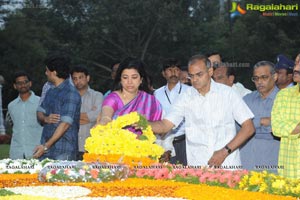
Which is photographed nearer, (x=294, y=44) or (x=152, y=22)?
(x=294, y=44)

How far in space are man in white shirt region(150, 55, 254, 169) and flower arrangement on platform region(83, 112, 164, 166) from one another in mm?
516

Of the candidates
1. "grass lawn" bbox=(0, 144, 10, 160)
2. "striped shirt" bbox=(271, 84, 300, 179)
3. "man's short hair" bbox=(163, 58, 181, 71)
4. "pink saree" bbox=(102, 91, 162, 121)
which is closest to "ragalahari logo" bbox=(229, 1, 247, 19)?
"grass lawn" bbox=(0, 144, 10, 160)

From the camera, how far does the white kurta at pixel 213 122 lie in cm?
643

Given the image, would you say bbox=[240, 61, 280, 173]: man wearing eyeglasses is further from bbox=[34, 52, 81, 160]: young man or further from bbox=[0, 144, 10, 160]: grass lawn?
bbox=[0, 144, 10, 160]: grass lawn

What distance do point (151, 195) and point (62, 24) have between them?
43.7 metres

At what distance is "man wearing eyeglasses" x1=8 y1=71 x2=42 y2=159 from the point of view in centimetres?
919

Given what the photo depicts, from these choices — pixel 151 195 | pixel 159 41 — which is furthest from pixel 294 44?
pixel 151 195

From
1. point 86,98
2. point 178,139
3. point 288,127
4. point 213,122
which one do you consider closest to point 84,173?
point 213,122

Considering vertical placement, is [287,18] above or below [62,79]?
above

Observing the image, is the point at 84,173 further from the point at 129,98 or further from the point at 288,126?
the point at 288,126

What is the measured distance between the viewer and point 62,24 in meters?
47.6

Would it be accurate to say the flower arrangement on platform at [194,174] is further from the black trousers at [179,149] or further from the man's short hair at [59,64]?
the black trousers at [179,149]

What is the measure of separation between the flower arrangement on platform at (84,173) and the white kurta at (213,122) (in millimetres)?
1085

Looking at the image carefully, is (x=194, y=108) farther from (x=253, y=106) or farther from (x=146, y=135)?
(x=253, y=106)
